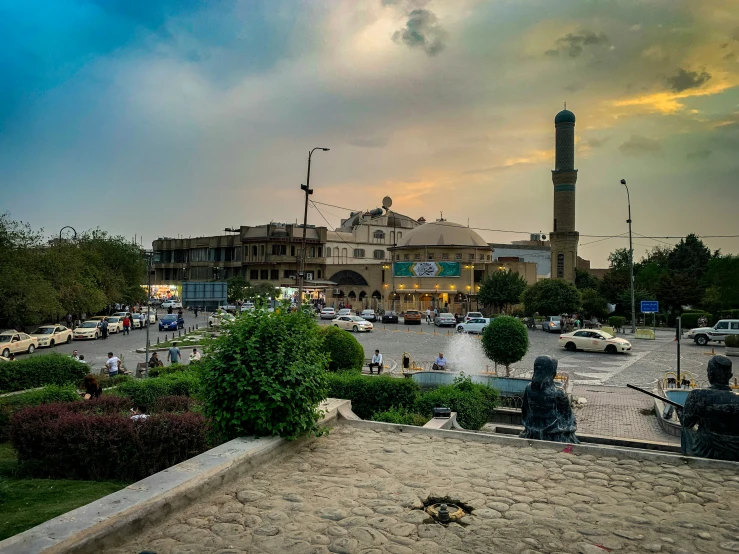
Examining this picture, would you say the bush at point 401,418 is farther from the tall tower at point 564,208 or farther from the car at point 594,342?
the tall tower at point 564,208

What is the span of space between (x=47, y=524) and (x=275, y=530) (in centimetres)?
186

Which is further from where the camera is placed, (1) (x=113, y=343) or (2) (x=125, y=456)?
(1) (x=113, y=343)

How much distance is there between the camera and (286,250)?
274 feet

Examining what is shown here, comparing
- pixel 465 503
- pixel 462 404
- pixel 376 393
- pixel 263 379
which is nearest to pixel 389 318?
pixel 376 393

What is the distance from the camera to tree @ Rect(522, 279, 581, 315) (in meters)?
46.6

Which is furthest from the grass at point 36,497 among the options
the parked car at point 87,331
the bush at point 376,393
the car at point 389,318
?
the car at point 389,318

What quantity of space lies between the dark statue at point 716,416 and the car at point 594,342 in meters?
22.8

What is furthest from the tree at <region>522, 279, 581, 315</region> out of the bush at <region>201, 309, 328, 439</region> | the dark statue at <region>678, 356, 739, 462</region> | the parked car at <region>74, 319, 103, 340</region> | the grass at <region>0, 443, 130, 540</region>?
the grass at <region>0, 443, 130, 540</region>

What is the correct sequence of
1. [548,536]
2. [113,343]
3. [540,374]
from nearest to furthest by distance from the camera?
1. [548,536]
2. [540,374]
3. [113,343]

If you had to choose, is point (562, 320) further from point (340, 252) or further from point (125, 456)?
point (340, 252)

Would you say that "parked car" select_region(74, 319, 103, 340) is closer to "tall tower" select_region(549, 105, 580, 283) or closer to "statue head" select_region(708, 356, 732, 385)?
"statue head" select_region(708, 356, 732, 385)

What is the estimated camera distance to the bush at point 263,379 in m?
7.35

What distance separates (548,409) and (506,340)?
10.6 meters

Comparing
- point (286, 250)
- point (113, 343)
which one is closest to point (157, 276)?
point (286, 250)
